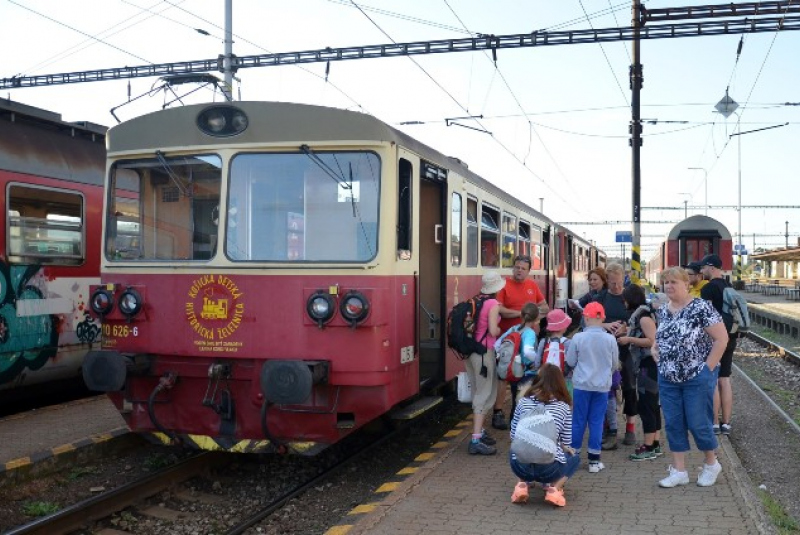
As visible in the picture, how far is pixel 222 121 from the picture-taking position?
675 cm

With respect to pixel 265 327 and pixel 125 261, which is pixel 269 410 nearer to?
pixel 265 327

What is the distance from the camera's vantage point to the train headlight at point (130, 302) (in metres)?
6.79

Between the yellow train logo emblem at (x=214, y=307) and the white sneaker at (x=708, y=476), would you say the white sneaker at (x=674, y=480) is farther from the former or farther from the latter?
the yellow train logo emblem at (x=214, y=307)

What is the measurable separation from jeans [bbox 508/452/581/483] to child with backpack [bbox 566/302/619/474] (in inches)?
33.8

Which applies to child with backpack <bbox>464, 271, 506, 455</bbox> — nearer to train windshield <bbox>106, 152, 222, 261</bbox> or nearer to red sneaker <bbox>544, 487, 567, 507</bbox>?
red sneaker <bbox>544, 487, 567, 507</bbox>

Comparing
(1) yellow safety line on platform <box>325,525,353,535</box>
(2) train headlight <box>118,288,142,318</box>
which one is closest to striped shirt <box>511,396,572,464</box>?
(1) yellow safety line on platform <box>325,525,353,535</box>

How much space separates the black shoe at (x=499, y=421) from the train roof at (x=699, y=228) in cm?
1791

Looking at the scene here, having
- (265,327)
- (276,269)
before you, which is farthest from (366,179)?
(265,327)

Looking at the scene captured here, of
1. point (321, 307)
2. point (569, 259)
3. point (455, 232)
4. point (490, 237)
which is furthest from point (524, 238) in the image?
point (321, 307)

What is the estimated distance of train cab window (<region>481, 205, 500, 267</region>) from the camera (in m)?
9.84

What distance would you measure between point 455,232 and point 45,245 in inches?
195

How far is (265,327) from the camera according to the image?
6.46 m

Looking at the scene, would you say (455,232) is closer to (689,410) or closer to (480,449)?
(480,449)

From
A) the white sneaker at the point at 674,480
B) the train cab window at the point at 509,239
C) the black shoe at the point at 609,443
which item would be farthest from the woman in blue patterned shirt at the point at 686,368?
the train cab window at the point at 509,239
